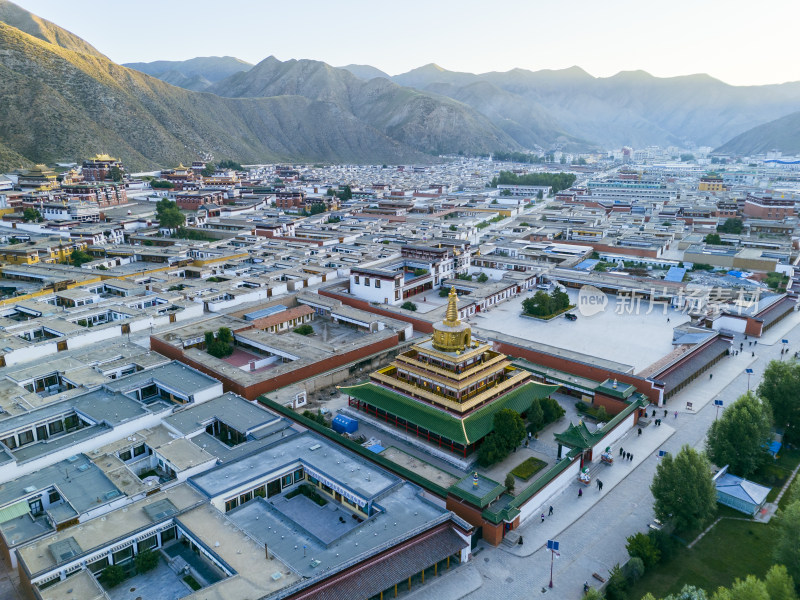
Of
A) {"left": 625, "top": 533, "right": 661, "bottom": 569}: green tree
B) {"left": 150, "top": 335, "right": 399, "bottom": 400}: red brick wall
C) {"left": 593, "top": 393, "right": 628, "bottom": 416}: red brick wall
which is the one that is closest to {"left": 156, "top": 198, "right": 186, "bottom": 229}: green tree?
{"left": 150, "top": 335, "right": 399, "bottom": 400}: red brick wall

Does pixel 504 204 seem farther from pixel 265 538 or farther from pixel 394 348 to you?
pixel 265 538

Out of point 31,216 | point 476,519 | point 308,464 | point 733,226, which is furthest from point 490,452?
point 31,216

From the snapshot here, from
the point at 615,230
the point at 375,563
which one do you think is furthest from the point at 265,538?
the point at 615,230

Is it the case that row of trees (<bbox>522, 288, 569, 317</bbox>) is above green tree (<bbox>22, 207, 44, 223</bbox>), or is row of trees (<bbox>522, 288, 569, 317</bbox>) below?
below

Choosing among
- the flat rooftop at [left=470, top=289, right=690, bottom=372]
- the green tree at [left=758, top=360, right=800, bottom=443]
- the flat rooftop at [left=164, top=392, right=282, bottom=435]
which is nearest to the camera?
the flat rooftop at [left=164, top=392, right=282, bottom=435]

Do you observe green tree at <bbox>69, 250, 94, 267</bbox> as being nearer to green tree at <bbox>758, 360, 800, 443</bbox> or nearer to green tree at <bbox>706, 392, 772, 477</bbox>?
green tree at <bbox>706, 392, 772, 477</bbox>

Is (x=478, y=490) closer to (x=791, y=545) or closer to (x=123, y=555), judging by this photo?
(x=791, y=545)
